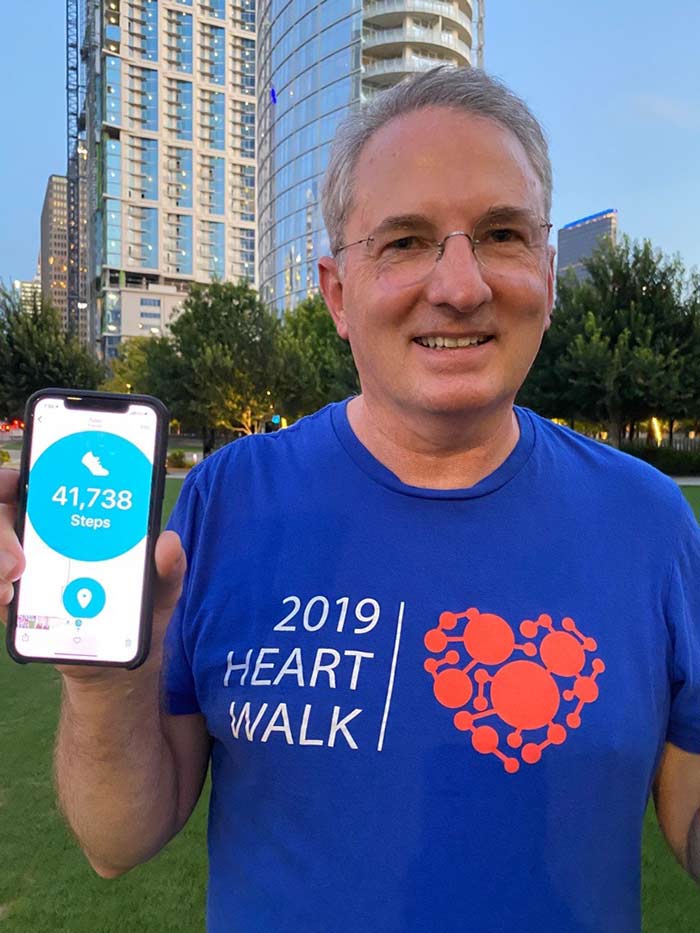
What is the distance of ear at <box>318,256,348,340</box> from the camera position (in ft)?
4.91

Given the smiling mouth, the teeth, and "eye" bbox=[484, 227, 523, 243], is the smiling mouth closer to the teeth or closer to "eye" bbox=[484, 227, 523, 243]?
the teeth

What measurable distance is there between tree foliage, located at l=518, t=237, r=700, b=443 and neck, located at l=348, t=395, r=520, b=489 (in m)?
25.4

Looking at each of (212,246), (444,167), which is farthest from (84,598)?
(212,246)

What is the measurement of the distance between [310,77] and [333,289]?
71678mm

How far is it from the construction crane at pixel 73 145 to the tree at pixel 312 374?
91256 millimetres

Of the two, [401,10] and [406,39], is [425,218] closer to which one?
[406,39]

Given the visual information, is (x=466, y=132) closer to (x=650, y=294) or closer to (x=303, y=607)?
(x=303, y=607)

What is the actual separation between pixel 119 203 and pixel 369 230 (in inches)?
4478

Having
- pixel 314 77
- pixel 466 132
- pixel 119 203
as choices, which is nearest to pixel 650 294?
pixel 466 132

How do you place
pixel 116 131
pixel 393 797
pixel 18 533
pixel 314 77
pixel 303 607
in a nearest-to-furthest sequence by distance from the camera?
pixel 18 533 < pixel 393 797 < pixel 303 607 < pixel 314 77 < pixel 116 131

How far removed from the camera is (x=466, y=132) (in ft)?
4.22

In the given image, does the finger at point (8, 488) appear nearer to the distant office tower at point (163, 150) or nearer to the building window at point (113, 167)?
the distant office tower at point (163, 150)

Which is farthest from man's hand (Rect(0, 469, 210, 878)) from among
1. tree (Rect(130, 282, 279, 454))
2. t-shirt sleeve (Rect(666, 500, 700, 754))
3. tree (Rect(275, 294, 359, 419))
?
tree (Rect(130, 282, 279, 454))

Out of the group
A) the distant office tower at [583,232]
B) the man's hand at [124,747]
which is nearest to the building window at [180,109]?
the distant office tower at [583,232]
